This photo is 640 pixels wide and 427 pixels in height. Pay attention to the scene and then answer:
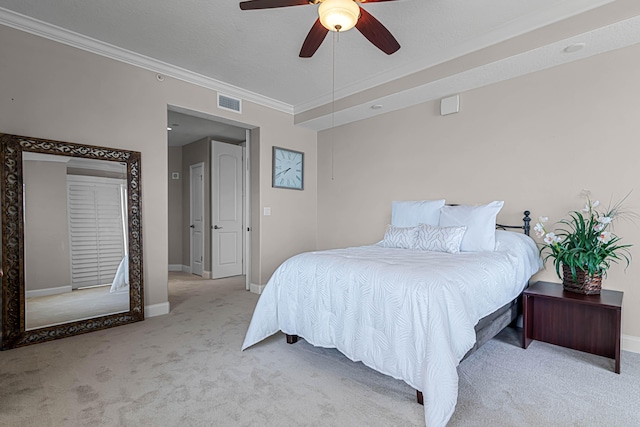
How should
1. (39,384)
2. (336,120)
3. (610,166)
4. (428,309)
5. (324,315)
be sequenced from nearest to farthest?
(428,309) < (39,384) < (324,315) < (610,166) < (336,120)

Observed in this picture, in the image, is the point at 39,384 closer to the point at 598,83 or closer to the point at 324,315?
the point at 324,315

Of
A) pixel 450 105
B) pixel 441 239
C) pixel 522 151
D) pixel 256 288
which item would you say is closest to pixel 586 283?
pixel 441 239

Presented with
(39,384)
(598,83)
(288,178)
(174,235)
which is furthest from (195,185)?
(598,83)

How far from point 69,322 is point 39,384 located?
0.96 m

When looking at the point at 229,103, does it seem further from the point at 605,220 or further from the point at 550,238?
the point at 605,220

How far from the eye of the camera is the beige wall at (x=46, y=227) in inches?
107

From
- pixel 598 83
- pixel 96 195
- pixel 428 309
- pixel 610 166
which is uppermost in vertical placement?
pixel 598 83

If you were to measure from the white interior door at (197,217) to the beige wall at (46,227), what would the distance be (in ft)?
9.97

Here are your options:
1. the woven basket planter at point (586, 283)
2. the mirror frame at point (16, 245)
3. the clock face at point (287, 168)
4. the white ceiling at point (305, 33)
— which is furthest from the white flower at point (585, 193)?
the mirror frame at point (16, 245)

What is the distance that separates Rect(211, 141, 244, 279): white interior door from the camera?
569 centimetres

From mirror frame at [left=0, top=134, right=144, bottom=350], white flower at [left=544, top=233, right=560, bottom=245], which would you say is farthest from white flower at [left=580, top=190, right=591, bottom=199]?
mirror frame at [left=0, top=134, right=144, bottom=350]

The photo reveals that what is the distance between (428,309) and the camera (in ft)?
5.71

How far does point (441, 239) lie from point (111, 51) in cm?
359

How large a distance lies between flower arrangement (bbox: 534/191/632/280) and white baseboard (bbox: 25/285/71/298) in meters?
4.18
